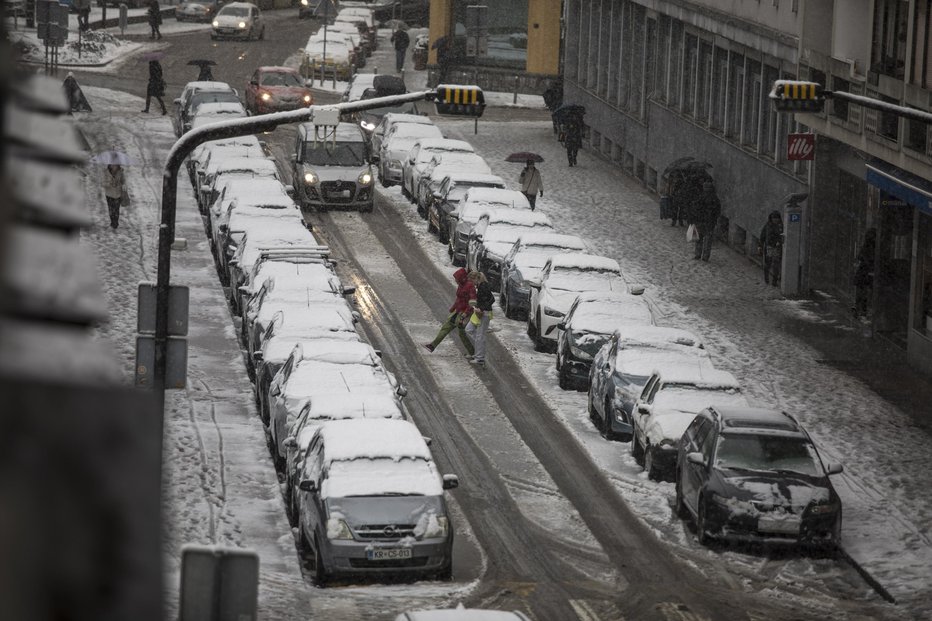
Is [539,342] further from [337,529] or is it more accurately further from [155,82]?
[155,82]

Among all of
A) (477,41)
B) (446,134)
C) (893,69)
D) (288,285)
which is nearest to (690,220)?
(893,69)

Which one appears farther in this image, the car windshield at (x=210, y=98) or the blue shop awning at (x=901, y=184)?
the car windshield at (x=210, y=98)

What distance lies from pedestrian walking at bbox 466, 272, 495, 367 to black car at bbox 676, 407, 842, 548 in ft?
26.3

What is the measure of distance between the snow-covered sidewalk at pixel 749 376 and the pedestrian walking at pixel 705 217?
0.43 m

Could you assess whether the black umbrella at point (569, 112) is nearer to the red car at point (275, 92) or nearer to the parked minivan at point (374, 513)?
the red car at point (275, 92)

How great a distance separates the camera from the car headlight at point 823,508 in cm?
1828

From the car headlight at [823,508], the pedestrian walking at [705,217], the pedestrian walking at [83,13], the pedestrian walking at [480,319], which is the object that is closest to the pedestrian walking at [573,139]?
the pedestrian walking at [705,217]

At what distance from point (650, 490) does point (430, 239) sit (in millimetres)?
18274

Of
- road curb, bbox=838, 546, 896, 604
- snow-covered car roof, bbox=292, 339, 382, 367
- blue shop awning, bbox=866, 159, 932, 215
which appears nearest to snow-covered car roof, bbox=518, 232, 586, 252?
blue shop awning, bbox=866, 159, 932, 215

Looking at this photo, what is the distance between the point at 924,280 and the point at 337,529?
1518 centimetres

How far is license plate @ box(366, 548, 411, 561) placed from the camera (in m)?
17.0

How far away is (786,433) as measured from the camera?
1909 cm

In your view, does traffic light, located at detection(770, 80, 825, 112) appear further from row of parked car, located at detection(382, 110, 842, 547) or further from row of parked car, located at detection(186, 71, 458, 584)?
row of parked car, located at detection(186, 71, 458, 584)

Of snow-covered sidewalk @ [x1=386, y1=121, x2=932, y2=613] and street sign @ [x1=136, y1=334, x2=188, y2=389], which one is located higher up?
street sign @ [x1=136, y1=334, x2=188, y2=389]
